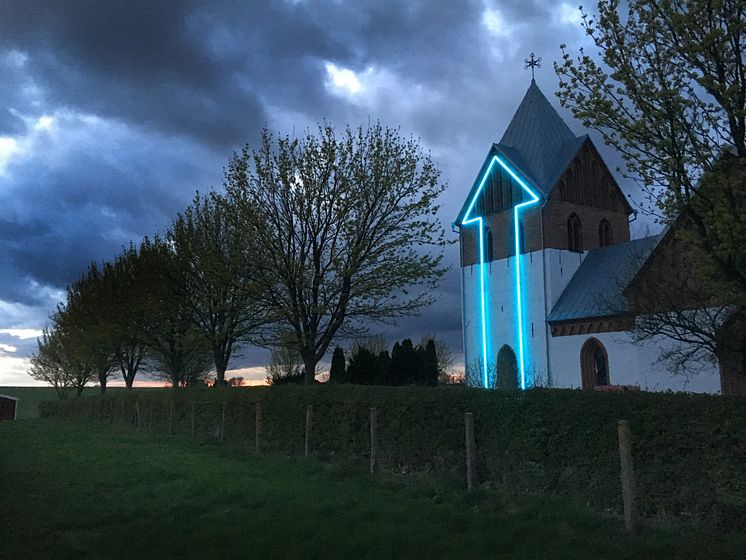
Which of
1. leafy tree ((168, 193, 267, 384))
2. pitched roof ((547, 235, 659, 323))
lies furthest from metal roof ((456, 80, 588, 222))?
leafy tree ((168, 193, 267, 384))

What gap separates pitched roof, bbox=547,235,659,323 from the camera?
32.8 m

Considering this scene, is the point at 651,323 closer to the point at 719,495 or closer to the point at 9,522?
the point at 719,495

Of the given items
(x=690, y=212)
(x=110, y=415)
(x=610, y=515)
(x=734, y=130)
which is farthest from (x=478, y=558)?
(x=110, y=415)

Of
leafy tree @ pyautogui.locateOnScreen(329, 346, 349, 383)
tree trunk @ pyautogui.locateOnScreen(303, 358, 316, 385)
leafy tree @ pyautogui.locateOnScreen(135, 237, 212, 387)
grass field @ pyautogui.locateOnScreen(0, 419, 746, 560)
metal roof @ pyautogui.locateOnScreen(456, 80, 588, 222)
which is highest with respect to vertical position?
metal roof @ pyautogui.locateOnScreen(456, 80, 588, 222)

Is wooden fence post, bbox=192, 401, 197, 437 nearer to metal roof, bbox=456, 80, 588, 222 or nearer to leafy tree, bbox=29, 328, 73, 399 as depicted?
metal roof, bbox=456, 80, 588, 222

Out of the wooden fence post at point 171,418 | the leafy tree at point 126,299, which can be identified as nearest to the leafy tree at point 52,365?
the leafy tree at point 126,299

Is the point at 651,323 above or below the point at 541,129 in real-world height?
below

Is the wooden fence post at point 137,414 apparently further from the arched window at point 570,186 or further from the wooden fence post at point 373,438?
the arched window at point 570,186

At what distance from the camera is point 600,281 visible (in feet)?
117

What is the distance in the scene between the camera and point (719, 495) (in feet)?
26.3

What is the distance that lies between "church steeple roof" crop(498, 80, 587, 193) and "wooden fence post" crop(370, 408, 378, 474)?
29019 mm

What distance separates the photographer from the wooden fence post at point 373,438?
44.9 ft

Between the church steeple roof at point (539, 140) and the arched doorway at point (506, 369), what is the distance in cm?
1044

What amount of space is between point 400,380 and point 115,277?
20265 mm
